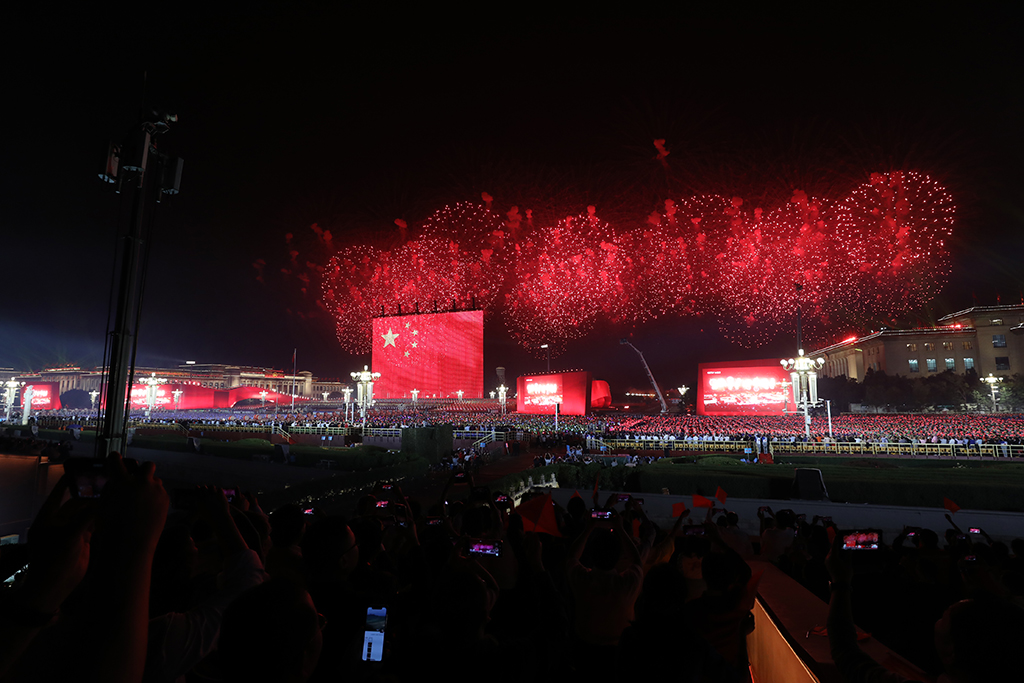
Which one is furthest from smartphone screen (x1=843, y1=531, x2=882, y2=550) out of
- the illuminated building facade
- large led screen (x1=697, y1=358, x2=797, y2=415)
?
the illuminated building facade

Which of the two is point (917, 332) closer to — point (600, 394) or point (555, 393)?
point (600, 394)

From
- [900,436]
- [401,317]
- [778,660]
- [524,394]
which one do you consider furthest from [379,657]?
[401,317]

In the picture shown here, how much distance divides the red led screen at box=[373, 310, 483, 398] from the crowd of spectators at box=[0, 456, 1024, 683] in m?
57.8

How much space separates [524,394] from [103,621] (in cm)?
6105

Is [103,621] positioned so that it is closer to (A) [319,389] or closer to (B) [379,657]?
(B) [379,657]

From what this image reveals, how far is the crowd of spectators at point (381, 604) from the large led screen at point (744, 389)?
47.1m

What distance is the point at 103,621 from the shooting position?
1191 mm

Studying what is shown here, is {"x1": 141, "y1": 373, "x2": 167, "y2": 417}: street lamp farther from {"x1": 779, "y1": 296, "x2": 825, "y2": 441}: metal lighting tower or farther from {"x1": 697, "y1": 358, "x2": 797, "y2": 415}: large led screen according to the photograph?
{"x1": 779, "y1": 296, "x2": 825, "y2": 441}: metal lighting tower

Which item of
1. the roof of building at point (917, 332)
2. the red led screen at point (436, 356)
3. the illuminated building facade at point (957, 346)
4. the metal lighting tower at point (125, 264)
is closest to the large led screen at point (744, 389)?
the red led screen at point (436, 356)

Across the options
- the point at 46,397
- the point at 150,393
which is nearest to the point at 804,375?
the point at 150,393

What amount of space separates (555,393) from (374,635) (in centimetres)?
5650

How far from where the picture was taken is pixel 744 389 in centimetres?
4884

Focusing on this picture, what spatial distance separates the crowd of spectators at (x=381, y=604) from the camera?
1219mm

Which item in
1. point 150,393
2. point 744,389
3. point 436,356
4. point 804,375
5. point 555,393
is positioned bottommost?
point 150,393
